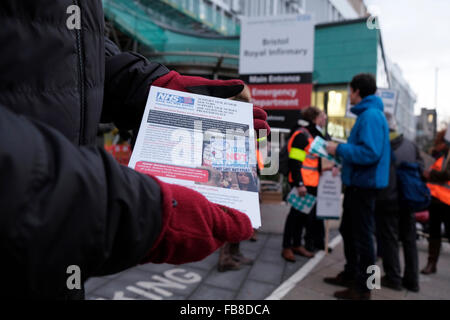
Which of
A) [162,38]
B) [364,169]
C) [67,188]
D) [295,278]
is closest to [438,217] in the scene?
[364,169]

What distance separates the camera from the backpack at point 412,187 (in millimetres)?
3520

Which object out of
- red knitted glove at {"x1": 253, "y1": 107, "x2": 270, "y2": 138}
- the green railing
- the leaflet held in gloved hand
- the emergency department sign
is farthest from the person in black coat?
the green railing

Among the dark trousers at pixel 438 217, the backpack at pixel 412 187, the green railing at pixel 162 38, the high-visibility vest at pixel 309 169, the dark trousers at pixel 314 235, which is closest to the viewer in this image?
the backpack at pixel 412 187

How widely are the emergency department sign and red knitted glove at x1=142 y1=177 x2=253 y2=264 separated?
539 cm

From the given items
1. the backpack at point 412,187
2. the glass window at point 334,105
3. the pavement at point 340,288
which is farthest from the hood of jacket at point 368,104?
the glass window at point 334,105

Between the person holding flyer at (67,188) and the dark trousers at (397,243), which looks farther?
the dark trousers at (397,243)

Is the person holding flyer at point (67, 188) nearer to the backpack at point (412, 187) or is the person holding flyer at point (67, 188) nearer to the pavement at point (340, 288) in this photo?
the pavement at point (340, 288)

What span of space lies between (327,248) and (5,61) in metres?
4.86

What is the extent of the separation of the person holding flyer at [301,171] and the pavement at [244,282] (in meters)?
0.20

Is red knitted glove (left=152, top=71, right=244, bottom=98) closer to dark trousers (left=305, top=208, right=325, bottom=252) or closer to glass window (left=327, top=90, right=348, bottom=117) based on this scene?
dark trousers (left=305, top=208, right=325, bottom=252)

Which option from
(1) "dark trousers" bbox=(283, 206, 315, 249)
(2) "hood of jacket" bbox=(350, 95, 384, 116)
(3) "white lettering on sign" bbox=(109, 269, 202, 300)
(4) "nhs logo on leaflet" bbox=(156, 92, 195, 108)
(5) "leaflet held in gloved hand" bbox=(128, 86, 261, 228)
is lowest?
(3) "white lettering on sign" bbox=(109, 269, 202, 300)

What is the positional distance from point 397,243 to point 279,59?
144 inches

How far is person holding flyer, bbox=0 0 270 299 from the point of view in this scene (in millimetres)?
494

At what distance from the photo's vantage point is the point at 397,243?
3617 millimetres
